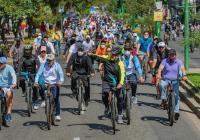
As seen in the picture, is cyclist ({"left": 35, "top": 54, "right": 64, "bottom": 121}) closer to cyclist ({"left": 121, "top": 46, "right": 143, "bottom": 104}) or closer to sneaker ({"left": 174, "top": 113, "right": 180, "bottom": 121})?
cyclist ({"left": 121, "top": 46, "right": 143, "bottom": 104})

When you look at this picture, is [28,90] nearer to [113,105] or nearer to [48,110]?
[48,110]

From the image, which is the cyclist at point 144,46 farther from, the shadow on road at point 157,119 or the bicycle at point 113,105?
the bicycle at point 113,105

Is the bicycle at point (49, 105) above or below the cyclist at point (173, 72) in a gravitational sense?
below

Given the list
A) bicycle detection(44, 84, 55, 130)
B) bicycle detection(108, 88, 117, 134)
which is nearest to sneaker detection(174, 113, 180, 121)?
bicycle detection(108, 88, 117, 134)

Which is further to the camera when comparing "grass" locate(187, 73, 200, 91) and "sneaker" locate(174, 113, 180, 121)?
"grass" locate(187, 73, 200, 91)

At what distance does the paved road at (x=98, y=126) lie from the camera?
13727mm

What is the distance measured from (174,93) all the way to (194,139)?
1.81m

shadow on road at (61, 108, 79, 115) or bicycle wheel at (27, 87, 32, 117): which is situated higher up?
bicycle wheel at (27, 87, 32, 117)

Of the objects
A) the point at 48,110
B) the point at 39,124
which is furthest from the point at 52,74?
the point at 39,124

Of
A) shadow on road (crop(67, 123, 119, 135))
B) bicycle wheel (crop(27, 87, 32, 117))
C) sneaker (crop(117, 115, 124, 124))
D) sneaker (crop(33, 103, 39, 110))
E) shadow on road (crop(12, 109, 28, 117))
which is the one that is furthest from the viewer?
sneaker (crop(33, 103, 39, 110))

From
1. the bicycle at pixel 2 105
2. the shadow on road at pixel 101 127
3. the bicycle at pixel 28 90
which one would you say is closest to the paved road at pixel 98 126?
the shadow on road at pixel 101 127

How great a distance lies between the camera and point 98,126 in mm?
14898

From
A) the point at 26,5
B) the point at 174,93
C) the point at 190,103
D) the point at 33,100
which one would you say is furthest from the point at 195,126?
the point at 26,5

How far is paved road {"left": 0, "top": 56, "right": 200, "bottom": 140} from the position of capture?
13.7m
